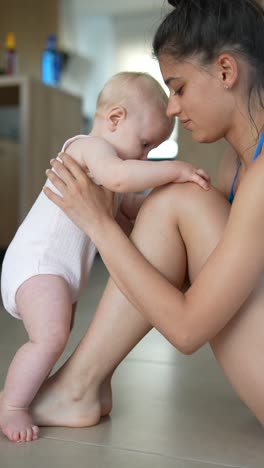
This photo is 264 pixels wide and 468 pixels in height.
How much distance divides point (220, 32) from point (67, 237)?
42cm

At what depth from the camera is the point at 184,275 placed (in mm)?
1060

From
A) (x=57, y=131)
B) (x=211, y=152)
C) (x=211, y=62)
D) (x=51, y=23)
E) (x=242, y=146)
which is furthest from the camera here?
(x=51, y=23)

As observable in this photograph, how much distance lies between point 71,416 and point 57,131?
8.15 ft

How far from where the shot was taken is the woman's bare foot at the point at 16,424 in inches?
39.4

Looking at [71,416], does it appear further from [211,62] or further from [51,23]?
[51,23]

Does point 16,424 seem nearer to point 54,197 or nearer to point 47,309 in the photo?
point 47,309

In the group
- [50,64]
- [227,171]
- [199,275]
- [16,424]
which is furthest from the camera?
[50,64]

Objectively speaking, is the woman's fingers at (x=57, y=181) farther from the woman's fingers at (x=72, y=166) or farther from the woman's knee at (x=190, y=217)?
the woman's knee at (x=190, y=217)

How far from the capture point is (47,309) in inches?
41.4

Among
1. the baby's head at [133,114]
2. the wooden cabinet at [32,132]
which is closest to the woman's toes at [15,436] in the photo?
the baby's head at [133,114]

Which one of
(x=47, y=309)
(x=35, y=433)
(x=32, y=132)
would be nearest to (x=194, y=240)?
(x=47, y=309)

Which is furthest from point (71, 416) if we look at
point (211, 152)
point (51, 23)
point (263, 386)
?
point (51, 23)

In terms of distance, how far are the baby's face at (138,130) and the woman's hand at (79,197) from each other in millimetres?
111

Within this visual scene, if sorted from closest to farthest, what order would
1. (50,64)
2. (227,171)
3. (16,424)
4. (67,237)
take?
(16,424) → (67,237) → (227,171) → (50,64)
